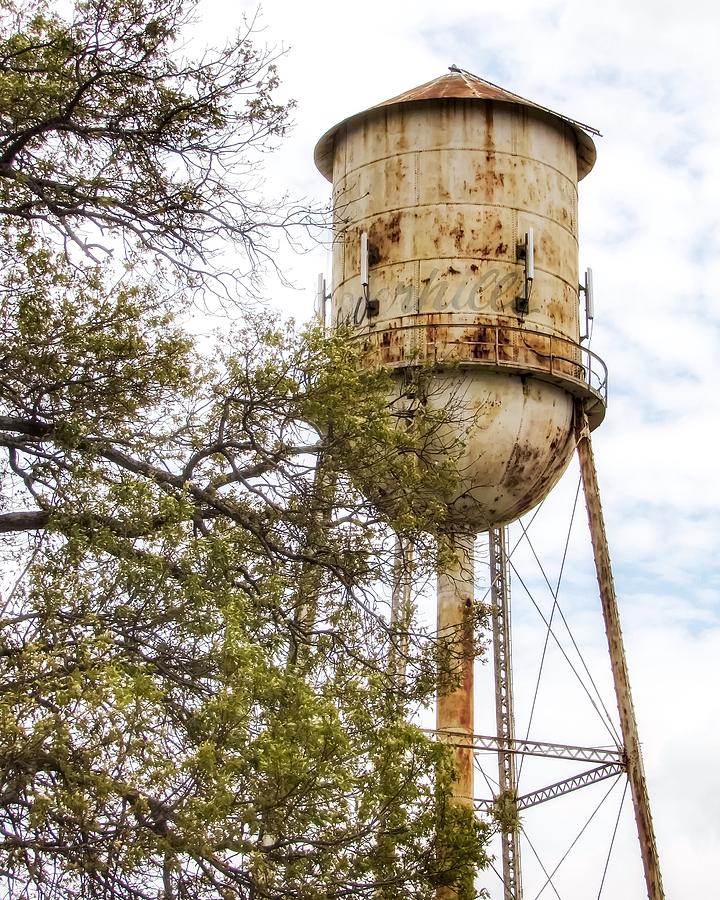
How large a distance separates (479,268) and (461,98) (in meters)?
1.99

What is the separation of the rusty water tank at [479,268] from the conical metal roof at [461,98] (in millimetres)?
32

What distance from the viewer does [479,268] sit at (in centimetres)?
1528

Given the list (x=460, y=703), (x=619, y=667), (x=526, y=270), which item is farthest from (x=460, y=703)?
(x=526, y=270)

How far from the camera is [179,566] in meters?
8.84

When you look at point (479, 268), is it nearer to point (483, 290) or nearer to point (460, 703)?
point (483, 290)

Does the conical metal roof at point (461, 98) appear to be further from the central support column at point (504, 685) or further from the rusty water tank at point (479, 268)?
the central support column at point (504, 685)

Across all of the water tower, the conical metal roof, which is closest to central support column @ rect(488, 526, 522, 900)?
the water tower

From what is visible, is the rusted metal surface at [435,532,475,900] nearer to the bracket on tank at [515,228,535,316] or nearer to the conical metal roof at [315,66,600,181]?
the bracket on tank at [515,228,535,316]

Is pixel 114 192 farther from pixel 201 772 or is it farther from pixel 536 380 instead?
pixel 536 380

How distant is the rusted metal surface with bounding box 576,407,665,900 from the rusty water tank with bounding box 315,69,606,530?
260mm

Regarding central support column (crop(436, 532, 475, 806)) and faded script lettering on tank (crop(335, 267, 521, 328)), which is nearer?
faded script lettering on tank (crop(335, 267, 521, 328))

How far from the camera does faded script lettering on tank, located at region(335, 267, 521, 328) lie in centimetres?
1515

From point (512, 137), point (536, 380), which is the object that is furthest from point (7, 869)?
point (512, 137)

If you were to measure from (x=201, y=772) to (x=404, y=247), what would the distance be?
333 inches
